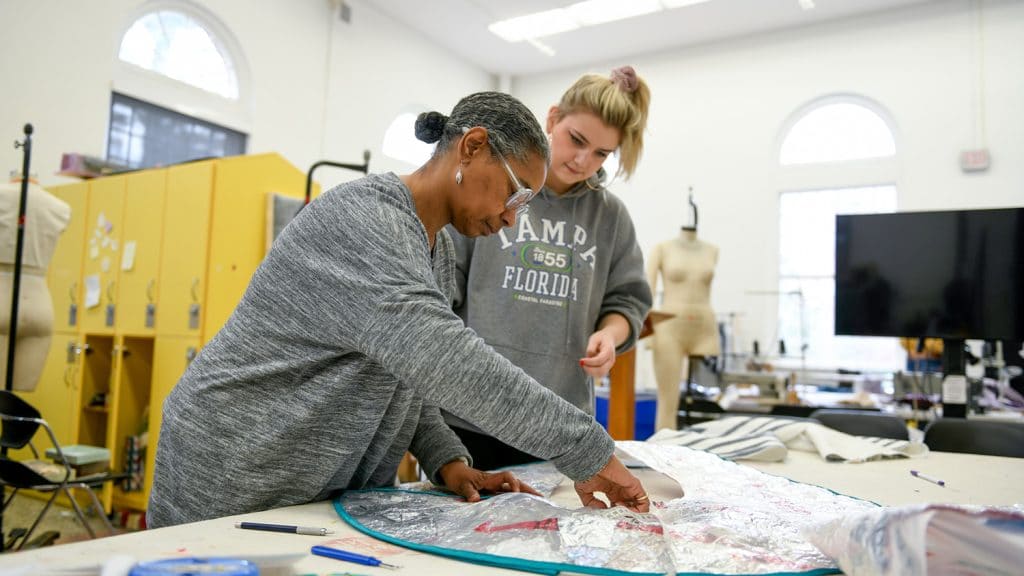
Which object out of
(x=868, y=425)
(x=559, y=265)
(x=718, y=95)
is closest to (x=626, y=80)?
(x=559, y=265)

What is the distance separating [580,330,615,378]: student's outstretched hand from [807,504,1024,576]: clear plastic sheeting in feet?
2.38

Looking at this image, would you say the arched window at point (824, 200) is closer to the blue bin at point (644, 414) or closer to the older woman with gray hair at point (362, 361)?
the blue bin at point (644, 414)

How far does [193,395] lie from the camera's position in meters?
0.94

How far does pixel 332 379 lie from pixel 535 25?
306 inches

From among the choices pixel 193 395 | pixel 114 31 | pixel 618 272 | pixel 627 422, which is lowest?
pixel 627 422

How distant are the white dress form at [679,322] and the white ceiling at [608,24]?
11.5 ft

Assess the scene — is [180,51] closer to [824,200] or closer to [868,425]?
[868,425]

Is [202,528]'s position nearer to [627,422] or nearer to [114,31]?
[627,422]

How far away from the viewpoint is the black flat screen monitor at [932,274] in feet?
9.00

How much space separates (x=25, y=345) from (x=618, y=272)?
333cm

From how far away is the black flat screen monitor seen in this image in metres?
2.74

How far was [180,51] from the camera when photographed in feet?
19.6

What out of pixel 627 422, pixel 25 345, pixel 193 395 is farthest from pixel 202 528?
pixel 25 345

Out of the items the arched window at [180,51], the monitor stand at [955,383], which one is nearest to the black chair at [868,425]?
the monitor stand at [955,383]
